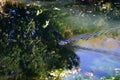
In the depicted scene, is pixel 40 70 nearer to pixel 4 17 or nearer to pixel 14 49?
pixel 14 49

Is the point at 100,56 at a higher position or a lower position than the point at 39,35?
lower

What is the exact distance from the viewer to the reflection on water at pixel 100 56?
648 centimetres

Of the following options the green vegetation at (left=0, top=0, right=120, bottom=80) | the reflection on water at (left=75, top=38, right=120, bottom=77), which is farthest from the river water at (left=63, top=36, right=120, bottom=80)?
the green vegetation at (left=0, top=0, right=120, bottom=80)

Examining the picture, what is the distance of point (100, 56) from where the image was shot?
24.0ft

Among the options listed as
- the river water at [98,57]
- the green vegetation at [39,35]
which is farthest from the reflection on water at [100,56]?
the green vegetation at [39,35]

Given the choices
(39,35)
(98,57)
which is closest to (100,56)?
(98,57)

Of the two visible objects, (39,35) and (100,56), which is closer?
(100,56)

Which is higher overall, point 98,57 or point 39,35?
point 39,35

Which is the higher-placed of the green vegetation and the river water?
the green vegetation

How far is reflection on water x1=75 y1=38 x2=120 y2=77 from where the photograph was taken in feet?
21.3

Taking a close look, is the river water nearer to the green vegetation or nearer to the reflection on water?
the reflection on water

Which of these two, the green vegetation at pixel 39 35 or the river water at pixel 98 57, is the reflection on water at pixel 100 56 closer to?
the river water at pixel 98 57

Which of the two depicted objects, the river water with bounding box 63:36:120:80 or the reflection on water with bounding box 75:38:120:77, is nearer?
the river water with bounding box 63:36:120:80

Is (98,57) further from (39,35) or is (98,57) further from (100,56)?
(39,35)
